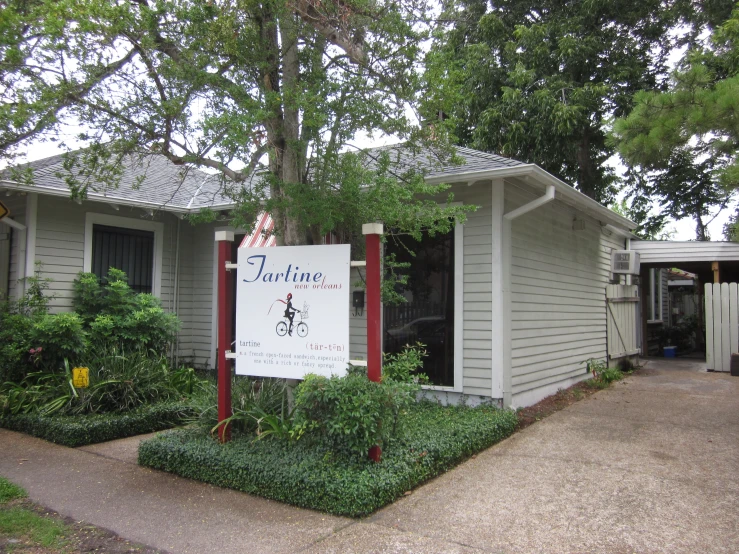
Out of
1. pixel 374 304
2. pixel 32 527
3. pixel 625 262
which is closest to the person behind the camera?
pixel 32 527

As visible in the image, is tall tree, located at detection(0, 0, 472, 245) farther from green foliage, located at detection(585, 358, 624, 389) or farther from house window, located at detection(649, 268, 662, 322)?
house window, located at detection(649, 268, 662, 322)

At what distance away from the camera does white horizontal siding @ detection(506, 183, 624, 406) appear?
7617 mm

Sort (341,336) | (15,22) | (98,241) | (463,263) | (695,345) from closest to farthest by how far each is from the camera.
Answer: (341,336) < (15,22) < (463,263) < (98,241) < (695,345)

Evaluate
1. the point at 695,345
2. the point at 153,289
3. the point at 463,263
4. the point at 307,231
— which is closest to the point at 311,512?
the point at 307,231

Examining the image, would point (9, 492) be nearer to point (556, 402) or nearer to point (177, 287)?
point (177, 287)

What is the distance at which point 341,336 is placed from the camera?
5047 millimetres

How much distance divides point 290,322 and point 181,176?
278 cm

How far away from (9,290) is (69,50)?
15.2 ft

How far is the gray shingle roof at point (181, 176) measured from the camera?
6.79 metres

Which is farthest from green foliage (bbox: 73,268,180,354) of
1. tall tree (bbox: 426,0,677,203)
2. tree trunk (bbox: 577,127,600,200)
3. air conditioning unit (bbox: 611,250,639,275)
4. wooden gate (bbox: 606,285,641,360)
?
tree trunk (bbox: 577,127,600,200)

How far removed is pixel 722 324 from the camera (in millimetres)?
11484

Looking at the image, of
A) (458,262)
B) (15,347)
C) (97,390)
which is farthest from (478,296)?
(15,347)

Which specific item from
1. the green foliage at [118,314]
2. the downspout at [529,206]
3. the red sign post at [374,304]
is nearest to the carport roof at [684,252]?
the downspout at [529,206]

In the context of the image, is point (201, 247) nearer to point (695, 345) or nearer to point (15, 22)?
point (15, 22)
